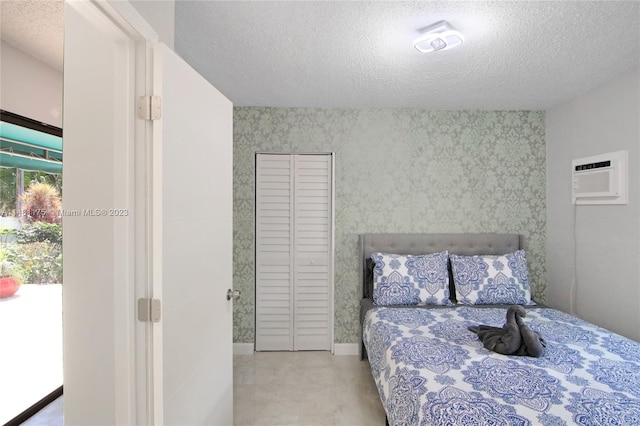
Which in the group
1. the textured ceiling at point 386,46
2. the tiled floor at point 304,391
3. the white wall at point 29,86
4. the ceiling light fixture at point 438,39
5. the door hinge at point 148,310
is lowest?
the tiled floor at point 304,391

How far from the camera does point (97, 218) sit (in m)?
1.09

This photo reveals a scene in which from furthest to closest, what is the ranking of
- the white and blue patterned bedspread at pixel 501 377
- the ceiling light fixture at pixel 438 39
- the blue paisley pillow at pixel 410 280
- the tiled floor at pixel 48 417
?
the blue paisley pillow at pixel 410 280 → the tiled floor at pixel 48 417 → the ceiling light fixture at pixel 438 39 → the white and blue patterned bedspread at pixel 501 377

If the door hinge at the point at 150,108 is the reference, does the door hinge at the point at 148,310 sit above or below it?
below

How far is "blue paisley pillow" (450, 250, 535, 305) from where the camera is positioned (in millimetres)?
2656

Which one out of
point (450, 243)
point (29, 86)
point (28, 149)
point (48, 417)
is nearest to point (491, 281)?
point (450, 243)

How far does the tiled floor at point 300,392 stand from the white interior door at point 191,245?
502mm

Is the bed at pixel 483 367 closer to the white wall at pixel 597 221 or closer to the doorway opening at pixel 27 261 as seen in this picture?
the white wall at pixel 597 221

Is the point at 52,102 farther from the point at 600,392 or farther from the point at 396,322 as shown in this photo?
the point at 600,392

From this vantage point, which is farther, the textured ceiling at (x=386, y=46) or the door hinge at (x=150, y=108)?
the textured ceiling at (x=386, y=46)

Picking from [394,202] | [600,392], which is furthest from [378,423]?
[394,202]

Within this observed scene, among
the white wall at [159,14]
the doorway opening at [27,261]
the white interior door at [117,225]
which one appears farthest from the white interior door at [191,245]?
the doorway opening at [27,261]

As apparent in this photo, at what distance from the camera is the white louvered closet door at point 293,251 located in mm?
3062

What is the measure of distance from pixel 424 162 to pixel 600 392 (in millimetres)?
2123

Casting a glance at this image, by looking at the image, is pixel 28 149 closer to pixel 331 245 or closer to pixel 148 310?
pixel 148 310
